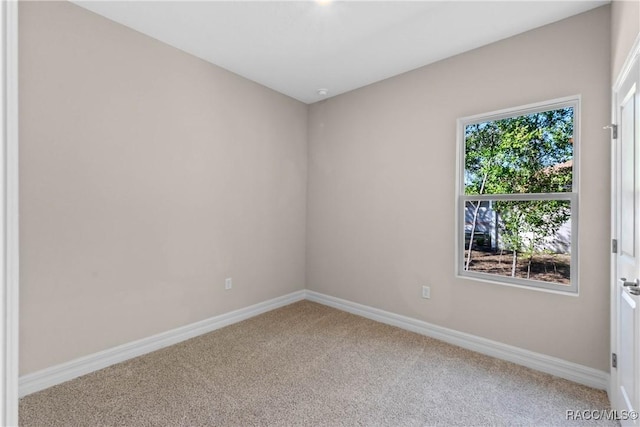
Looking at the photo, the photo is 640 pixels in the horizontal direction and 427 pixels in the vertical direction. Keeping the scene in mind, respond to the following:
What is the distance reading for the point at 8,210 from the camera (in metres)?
0.51

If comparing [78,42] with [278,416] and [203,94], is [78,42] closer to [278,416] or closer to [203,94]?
[203,94]

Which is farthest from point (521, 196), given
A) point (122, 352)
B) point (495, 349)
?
point (122, 352)

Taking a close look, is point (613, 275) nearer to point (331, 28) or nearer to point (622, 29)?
point (622, 29)

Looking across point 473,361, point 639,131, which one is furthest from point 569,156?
point 473,361

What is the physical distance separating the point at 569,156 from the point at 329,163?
2.38 metres

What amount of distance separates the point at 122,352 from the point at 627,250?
3.54 m

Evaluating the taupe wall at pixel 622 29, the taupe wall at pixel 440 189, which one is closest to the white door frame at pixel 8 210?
the taupe wall at pixel 622 29

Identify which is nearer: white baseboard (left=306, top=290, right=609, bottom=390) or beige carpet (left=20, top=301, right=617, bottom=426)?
beige carpet (left=20, top=301, right=617, bottom=426)

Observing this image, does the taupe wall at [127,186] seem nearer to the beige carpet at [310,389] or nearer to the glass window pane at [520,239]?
the beige carpet at [310,389]

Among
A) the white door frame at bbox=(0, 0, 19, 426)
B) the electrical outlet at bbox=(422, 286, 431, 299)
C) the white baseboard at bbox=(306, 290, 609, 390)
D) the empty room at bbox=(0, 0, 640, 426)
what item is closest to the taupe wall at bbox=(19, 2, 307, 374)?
the empty room at bbox=(0, 0, 640, 426)

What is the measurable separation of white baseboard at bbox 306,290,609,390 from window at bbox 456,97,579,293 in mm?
552

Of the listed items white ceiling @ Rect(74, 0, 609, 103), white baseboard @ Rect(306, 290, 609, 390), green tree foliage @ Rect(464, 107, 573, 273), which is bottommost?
white baseboard @ Rect(306, 290, 609, 390)

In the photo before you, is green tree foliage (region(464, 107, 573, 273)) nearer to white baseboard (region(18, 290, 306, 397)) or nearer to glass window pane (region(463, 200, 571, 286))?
glass window pane (region(463, 200, 571, 286))

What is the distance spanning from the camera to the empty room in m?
2.00
